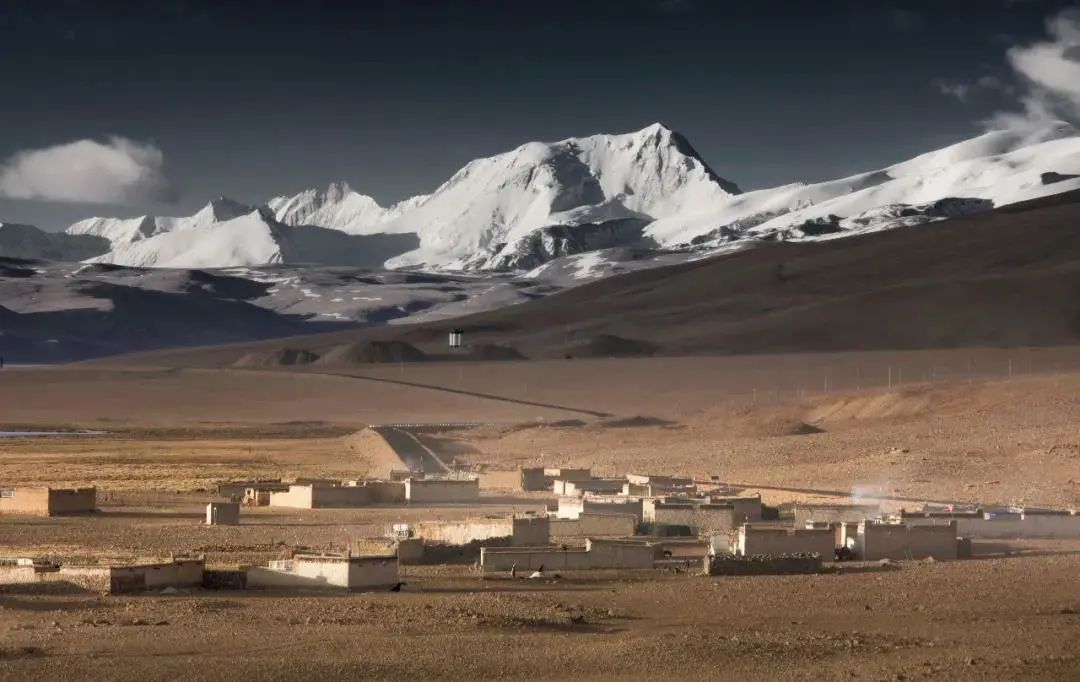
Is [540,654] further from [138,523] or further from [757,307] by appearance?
[757,307]

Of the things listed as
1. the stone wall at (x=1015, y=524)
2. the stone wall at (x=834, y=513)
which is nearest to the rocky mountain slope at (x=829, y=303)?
the stone wall at (x=834, y=513)

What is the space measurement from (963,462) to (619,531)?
15.6 metres

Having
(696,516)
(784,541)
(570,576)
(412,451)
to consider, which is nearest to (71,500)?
(696,516)

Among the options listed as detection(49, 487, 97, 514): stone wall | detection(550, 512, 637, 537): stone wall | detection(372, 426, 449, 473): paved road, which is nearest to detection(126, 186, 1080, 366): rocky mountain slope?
detection(372, 426, 449, 473): paved road

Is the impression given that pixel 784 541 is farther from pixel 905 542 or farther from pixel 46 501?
pixel 46 501

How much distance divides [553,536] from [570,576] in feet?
16.2

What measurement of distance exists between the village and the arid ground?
0.44 m

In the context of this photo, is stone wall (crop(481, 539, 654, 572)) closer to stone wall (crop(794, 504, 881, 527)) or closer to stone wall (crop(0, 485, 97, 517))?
stone wall (crop(794, 504, 881, 527))

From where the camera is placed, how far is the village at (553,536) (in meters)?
21.8

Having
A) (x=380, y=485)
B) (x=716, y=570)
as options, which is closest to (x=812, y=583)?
(x=716, y=570)

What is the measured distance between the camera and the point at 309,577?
2194 cm

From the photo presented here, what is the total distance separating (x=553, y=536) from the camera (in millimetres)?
28953

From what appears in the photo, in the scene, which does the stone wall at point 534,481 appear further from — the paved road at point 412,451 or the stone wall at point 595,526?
the stone wall at point 595,526

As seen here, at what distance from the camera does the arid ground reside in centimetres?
1756
